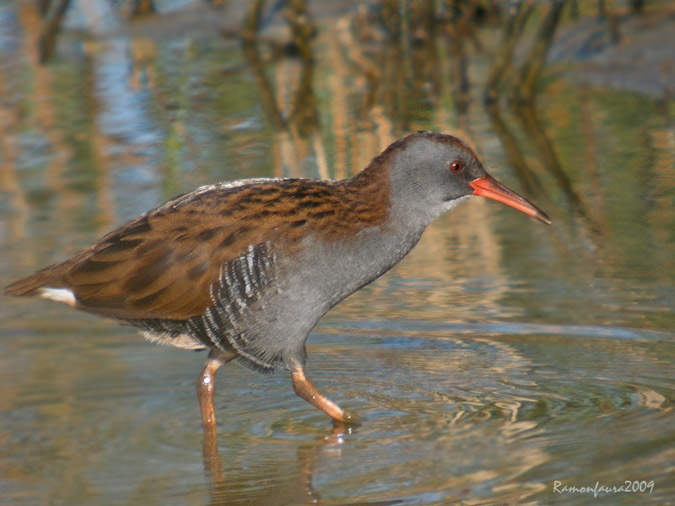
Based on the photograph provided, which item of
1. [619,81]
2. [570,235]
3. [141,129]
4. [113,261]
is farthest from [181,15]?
[113,261]

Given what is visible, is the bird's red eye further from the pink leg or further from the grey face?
the pink leg

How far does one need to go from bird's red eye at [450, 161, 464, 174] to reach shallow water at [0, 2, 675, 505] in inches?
31.8

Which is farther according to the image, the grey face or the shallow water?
the grey face

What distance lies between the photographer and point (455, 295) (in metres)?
5.43

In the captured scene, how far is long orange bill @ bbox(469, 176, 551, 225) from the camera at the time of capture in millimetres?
4484

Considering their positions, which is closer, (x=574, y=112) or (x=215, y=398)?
(x=215, y=398)

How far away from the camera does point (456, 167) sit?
4414 millimetres

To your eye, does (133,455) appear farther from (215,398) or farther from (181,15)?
(181,15)

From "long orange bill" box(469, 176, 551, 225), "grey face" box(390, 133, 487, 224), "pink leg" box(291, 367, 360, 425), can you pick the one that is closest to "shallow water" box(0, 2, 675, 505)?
"pink leg" box(291, 367, 360, 425)

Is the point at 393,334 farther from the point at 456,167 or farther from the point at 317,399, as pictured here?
the point at 456,167

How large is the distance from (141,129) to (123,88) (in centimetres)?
150

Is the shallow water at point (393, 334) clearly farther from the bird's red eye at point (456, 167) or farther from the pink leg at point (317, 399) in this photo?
the bird's red eye at point (456, 167)

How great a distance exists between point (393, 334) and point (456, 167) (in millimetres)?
992

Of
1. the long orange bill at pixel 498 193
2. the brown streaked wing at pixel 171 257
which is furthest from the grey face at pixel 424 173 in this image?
the brown streaked wing at pixel 171 257
